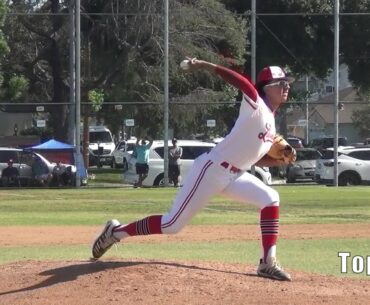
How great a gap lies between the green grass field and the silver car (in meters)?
9.12

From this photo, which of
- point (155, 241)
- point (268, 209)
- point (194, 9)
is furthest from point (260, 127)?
point (194, 9)

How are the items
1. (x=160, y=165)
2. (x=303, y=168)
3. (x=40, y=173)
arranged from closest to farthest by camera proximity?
1. (x=40, y=173)
2. (x=160, y=165)
3. (x=303, y=168)

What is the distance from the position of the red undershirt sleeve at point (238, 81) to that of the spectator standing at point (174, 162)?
24.4 m

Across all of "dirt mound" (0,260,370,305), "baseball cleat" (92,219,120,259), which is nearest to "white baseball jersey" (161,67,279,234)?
"dirt mound" (0,260,370,305)

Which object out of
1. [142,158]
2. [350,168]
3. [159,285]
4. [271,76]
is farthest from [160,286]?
[350,168]

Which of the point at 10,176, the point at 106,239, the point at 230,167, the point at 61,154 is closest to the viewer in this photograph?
the point at 230,167

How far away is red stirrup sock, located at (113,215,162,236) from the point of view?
8.22 m

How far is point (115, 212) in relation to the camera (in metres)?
21.0

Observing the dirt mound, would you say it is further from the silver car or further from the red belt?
the silver car

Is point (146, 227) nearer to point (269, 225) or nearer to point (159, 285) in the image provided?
point (159, 285)

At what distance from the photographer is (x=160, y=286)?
7.61 m

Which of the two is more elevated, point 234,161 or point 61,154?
point 234,161

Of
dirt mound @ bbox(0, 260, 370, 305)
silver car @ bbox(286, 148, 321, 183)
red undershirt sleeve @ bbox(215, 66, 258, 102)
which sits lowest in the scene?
silver car @ bbox(286, 148, 321, 183)

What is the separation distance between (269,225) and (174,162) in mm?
24492
